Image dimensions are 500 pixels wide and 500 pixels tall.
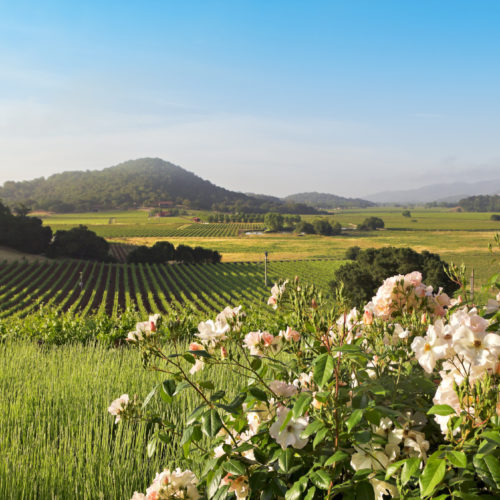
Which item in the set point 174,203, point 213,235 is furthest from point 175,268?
point 174,203

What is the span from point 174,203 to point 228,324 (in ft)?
471

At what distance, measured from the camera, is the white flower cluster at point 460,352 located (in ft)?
4.76

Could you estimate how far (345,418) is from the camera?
169 centimetres

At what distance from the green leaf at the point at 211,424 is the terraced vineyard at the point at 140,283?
3034cm

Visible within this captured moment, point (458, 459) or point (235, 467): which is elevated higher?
point (458, 459)

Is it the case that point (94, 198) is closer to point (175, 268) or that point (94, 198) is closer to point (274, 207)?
point (274, 207)

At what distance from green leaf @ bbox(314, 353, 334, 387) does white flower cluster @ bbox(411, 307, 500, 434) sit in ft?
1.16

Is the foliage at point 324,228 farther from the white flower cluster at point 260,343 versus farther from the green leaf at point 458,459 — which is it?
the green leaf at point 458,459

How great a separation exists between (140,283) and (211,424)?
47.6 metres

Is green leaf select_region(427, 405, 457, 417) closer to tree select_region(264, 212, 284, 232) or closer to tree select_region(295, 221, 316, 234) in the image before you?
tree select_region(295, 221, 316, 234)

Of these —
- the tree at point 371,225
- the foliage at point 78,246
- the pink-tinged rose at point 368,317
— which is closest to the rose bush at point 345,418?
the pink-tinged rose at point 368,317

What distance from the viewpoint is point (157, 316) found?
2020 millimetres

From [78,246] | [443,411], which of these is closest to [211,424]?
[443,411]

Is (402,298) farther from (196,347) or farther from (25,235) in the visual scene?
(25,235)
